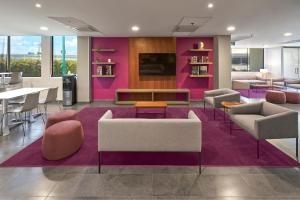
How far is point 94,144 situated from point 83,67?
5903mm

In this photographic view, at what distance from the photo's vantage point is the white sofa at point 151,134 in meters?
3.21

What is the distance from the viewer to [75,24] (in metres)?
7.34

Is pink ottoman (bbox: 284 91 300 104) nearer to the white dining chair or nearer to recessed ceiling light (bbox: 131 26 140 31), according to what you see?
recessed ceiling light (bbox: 131 26 140 31)

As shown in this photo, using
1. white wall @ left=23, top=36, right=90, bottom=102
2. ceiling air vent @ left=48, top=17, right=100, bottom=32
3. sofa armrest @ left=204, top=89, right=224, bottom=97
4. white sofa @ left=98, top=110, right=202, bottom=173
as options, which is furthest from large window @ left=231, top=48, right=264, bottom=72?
white sofa @ left=98, top=110, right=202, bottom=173

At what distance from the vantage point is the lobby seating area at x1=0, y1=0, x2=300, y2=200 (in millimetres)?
3006

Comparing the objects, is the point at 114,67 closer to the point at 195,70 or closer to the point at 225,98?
the point at 195,70

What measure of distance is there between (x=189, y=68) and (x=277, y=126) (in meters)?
6.56

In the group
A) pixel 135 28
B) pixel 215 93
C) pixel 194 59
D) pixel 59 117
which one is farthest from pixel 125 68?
pixel 59 117

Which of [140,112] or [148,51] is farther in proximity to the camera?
[148,51]

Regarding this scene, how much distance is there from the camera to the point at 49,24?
24.1 feet

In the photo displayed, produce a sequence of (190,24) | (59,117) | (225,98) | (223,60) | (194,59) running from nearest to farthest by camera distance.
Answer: (59,117), (225,98), (190,24), (223,60), (194,59)

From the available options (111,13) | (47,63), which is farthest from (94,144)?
(47,63)

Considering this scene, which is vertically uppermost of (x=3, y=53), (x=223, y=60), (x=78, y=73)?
(x=3, y=53)

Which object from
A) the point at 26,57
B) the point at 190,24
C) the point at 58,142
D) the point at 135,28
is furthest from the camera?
the point at 26,57
